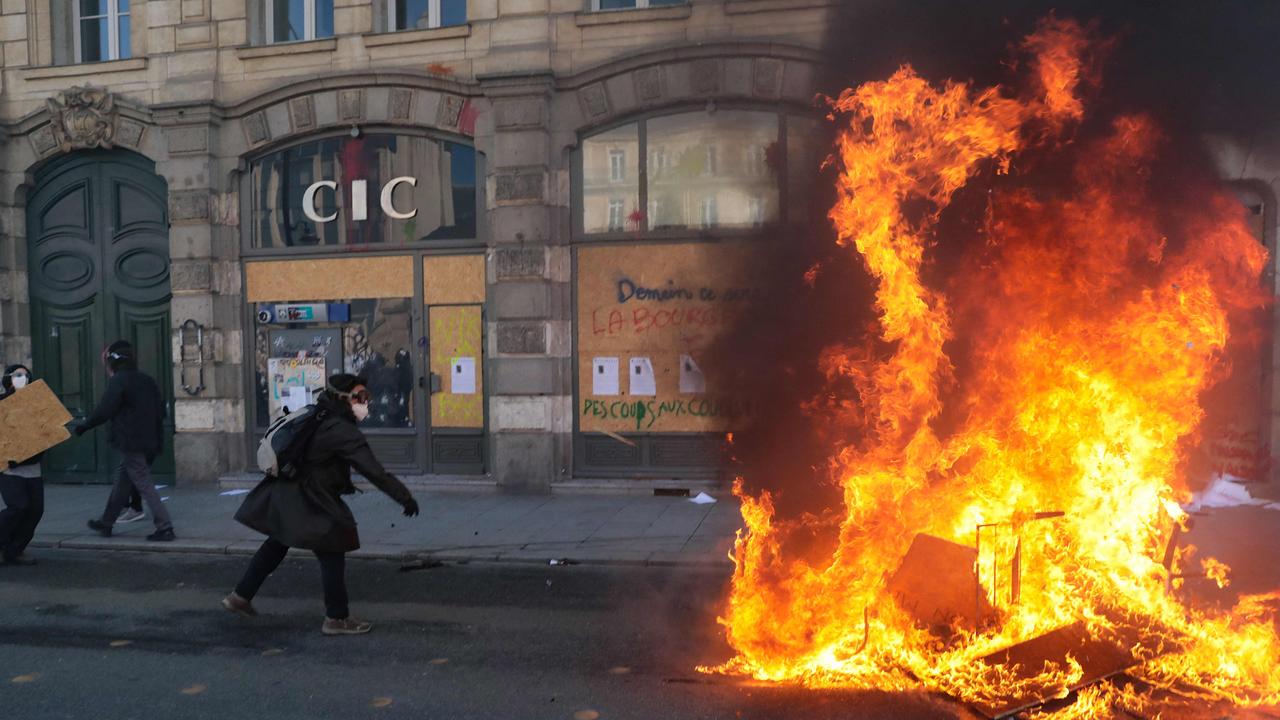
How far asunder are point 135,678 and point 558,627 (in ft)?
7.64

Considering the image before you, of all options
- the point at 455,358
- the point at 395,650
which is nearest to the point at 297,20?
the point at 455,358

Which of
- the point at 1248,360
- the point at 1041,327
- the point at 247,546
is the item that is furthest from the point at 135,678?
the point at 1248,360

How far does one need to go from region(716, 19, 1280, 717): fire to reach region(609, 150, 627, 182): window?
15.7 ft

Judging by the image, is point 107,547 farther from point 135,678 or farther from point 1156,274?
point 1156,274

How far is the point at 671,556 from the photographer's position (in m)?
7.61

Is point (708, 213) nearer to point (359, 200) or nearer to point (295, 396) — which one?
point (359, 200)

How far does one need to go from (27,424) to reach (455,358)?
180 inches

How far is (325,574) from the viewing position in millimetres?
5730

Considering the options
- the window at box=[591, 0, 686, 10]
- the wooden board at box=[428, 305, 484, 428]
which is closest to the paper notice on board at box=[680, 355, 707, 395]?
the wooden board at box=[428, 305, 484, 428]

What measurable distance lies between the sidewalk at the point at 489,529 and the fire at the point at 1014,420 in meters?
2.21

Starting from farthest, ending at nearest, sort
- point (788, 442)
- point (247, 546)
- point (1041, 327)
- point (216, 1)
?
point (216, 1)
point (247, 546)
point (788, 442)
point (1041, 327)

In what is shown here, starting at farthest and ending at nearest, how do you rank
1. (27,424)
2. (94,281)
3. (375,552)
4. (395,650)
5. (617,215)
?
1. (94,281)
2. (617,215)
3. (375,552)
4. (27,424)
5. (395,650)

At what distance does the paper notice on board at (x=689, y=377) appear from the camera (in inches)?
422

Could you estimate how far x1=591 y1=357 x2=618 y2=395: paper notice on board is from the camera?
10883 millimetres
